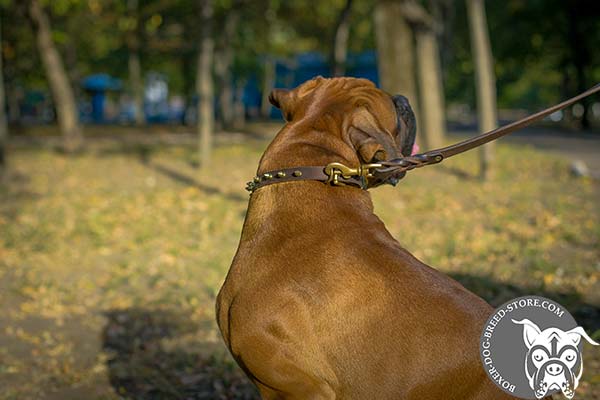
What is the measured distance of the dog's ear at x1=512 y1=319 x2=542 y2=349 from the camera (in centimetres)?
281

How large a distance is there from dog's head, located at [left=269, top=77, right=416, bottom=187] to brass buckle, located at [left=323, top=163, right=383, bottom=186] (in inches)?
1.7

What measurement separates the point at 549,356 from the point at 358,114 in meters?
1.17

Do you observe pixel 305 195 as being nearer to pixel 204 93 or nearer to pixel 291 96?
pixel 291 96

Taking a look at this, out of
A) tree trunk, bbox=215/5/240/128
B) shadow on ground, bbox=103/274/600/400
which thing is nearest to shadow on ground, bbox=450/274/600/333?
shadow on ground, bbox=103/274/600/400

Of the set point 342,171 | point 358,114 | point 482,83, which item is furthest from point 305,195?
point 482,83

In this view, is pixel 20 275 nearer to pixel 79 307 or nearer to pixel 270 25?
pixel 79 307

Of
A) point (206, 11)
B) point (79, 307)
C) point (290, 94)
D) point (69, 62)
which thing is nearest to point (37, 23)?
point (206, 11)

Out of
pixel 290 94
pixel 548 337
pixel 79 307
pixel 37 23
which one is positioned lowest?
pixel 79 307

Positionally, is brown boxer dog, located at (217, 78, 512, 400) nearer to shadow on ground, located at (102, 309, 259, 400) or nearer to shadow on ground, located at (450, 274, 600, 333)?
shadow on ground, located at (102, 309, 259, 400)

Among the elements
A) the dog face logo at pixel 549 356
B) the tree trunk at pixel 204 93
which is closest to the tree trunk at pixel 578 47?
the tree trunk at pixel 204 93

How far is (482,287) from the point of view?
7.26 m

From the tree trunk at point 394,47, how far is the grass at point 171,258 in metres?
2.22

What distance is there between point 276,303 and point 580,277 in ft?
18.6

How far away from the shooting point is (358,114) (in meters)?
2.97
